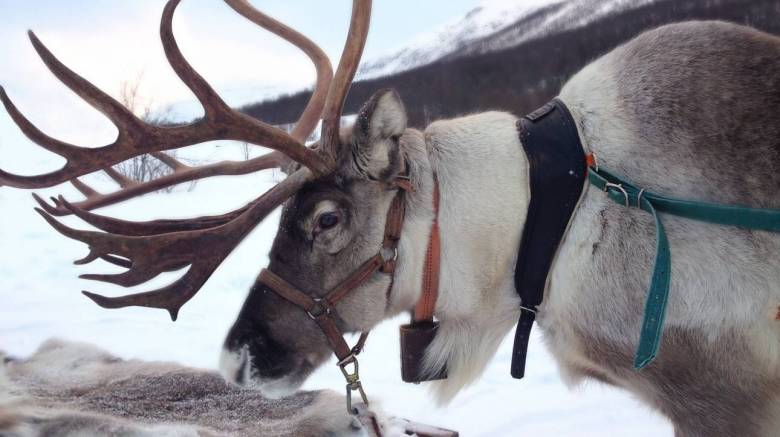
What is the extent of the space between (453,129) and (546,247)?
574 millimetres

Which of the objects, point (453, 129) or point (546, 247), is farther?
point (453, 129)

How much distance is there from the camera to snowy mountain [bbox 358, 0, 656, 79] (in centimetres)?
816

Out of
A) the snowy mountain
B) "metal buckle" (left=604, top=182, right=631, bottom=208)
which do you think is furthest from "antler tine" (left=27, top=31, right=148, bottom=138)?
the snowy mountain

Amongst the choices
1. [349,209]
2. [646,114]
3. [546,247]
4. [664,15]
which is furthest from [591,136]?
[664,15]

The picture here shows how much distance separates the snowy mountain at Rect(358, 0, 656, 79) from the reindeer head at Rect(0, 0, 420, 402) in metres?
5.07

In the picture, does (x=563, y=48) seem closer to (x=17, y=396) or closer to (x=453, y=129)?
(x=453, y=129)

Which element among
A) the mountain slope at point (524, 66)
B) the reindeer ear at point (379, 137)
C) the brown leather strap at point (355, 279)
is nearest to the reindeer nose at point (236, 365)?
the brown leather strap at point (355, 279)

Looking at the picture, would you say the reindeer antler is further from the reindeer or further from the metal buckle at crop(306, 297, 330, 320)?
the metal buckle at crop(306, 297, 330, 320)

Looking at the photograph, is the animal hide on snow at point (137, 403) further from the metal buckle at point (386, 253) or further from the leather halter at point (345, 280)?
the metal buckle at point (386, 253)

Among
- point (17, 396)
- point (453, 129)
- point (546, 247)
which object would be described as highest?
point (453, 129)

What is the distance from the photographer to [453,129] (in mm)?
2197

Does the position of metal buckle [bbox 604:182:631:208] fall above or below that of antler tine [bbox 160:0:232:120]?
below

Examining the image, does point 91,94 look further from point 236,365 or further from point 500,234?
point 500,234

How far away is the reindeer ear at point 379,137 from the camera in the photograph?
1.97 m
